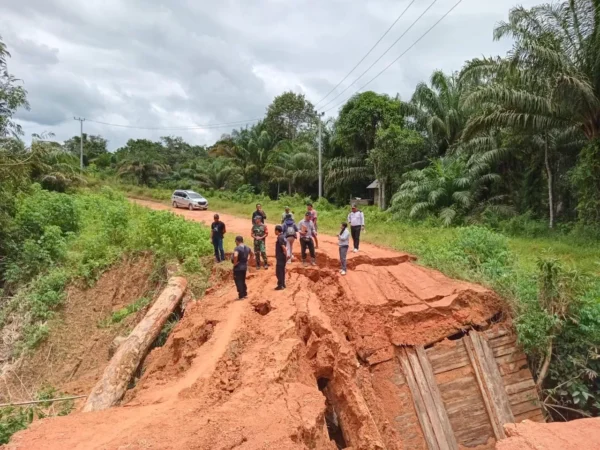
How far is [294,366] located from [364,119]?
21317mm

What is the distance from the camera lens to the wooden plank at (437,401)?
25.6 feet

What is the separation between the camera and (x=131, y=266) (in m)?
13.2

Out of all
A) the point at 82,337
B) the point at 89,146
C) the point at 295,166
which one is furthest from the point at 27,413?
the point at 89,146

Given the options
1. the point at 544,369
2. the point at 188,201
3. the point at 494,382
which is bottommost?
the point at 494,382

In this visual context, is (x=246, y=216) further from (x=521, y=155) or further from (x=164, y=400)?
(x=164, y=400)

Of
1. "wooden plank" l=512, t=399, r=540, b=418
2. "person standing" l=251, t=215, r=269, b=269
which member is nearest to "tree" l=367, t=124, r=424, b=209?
"person standing" l=251, t=215, r=269, b=269

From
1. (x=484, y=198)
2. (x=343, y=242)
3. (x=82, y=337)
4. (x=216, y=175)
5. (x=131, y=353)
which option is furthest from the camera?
(x=216, y=175)

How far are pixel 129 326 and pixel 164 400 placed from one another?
18.2 feet

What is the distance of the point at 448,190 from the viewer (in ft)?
62.7

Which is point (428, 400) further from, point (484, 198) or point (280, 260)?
point (484, 198)

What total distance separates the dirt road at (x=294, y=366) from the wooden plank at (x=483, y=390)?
1.46 ft

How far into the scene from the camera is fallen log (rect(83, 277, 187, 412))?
6.61 m

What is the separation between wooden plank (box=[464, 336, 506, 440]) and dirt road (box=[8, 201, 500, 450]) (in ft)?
1.46

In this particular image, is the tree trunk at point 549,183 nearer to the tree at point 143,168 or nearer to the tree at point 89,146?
the tree at point 143,168
